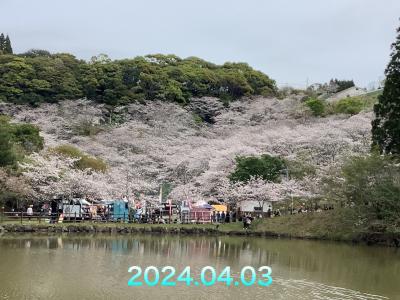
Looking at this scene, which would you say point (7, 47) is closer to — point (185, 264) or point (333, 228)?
point (333, 228)

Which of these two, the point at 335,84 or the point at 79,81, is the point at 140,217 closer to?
the point at 79,81

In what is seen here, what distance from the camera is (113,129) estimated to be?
3875cm

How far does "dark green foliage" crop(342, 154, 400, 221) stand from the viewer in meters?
21.2

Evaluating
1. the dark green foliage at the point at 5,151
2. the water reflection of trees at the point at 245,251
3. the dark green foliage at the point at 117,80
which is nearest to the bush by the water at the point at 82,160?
the dark green foliage at the point at 5,151

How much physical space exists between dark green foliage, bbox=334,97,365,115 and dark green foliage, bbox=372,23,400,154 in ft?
72.0

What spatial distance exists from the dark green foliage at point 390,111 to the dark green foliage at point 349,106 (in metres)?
22.0

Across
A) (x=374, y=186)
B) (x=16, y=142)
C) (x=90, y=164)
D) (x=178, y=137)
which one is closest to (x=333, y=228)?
(x=374, y=186)

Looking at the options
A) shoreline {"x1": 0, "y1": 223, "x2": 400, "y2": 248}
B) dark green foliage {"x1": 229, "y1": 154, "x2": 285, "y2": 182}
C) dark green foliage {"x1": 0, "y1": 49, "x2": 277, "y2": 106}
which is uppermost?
dark green foliage {"x1": 0, "y1": 49, "x2": 277, "y2": 106}

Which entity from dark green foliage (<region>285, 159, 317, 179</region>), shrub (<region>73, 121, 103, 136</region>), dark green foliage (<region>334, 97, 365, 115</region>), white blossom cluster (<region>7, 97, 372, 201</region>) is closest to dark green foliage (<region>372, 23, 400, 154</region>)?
white blossom cluster (<region>7, 97, 372, 201</region>)

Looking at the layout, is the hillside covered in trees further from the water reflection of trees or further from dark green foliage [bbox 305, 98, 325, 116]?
the water reflection of trees

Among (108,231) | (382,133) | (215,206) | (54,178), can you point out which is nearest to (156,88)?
(215,206)

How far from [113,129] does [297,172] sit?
1528 cm

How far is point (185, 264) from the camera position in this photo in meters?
14.8

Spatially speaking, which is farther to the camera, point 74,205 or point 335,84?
point 335,84
